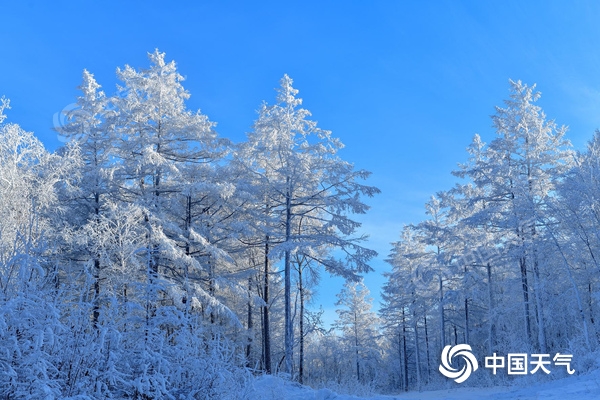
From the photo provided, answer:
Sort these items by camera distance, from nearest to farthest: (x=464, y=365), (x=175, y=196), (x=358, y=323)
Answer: (x=464, y=365)
(x=175, y=196)
(x=358, y=323)

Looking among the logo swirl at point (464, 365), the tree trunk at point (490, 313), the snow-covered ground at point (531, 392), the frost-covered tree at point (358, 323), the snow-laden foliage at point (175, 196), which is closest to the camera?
the snow-covered ground at point (531, 392)

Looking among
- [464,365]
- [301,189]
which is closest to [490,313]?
[464,365]

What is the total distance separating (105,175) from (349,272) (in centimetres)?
917

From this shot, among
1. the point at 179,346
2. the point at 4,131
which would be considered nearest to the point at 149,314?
the point at 179,346

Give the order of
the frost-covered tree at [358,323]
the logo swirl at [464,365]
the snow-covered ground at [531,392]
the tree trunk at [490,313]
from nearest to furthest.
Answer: the snow-covered ground at [531,392]
the logo swirl at [464,365]
the tree trunk at [490,313]
the frost-covered tree at [358,323]

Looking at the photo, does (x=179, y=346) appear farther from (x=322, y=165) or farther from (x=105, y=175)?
(x=322, y=165)

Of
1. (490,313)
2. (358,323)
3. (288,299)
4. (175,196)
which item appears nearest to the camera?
(288,299)

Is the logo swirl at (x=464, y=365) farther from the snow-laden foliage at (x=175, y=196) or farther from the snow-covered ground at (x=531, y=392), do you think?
the snow-laden foliage at (x=175, y=196)

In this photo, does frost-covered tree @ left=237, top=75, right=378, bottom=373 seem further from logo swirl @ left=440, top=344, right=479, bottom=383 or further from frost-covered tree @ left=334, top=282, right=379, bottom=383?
frost-covered tree @ left=334, top=282, right=379, bottom=383

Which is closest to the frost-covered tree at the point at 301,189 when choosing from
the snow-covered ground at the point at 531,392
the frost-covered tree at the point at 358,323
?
the snow-covered ground at the point at 531,392

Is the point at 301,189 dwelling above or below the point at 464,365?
above

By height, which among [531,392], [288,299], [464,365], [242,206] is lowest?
[464,365]

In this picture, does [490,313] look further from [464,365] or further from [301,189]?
[301,189]

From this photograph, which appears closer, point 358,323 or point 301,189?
point 301,189
